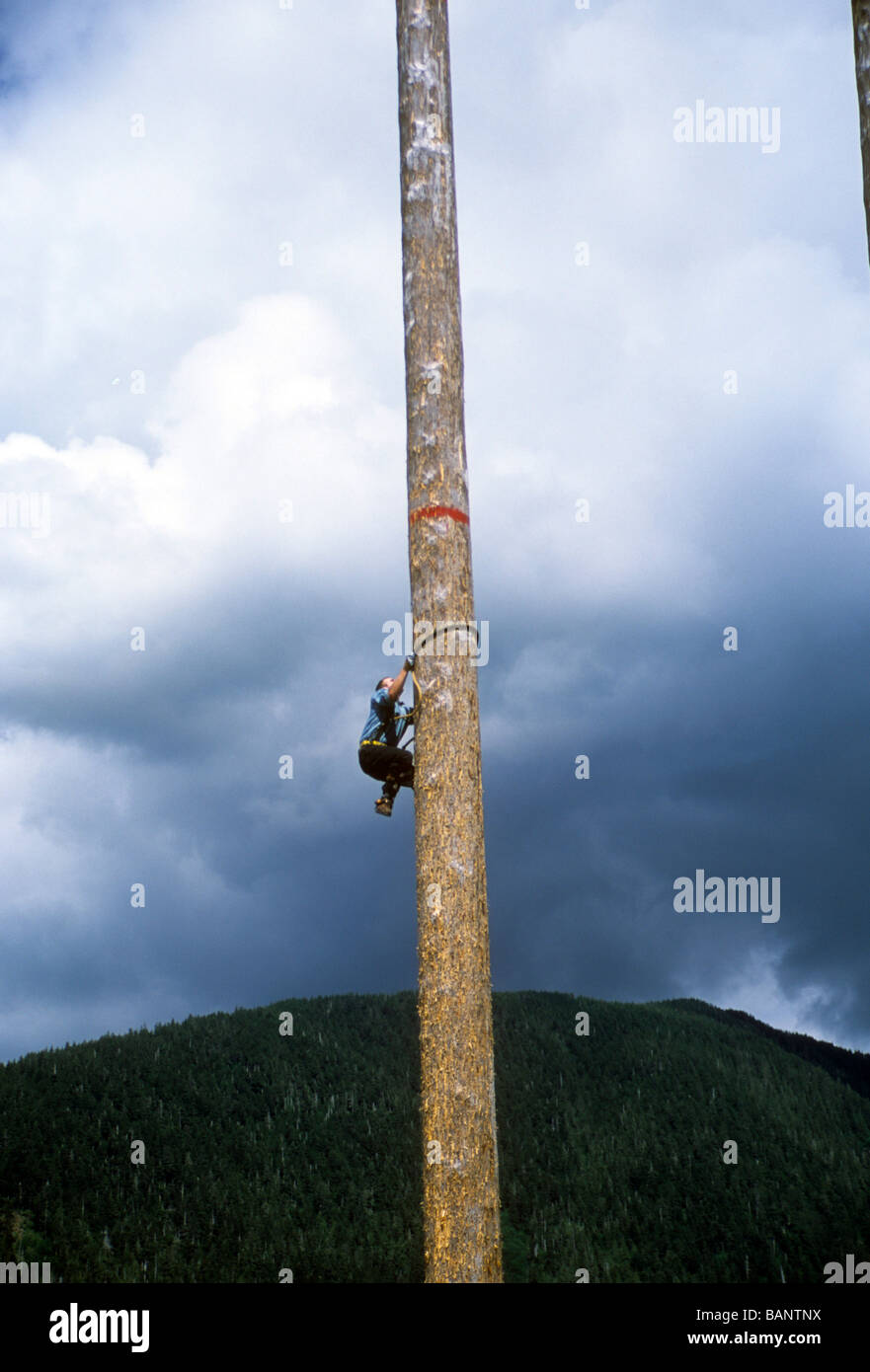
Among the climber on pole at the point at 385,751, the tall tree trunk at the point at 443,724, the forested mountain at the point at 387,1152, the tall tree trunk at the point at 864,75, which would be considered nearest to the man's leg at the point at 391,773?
the climber on pole at the point at 385,751

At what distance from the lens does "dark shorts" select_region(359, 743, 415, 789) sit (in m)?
10.5

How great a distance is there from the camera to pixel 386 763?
34.9ft

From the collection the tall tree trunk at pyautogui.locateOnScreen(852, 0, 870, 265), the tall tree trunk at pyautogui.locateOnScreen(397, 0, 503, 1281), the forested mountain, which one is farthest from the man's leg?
the forested mountain

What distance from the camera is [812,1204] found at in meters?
33.1

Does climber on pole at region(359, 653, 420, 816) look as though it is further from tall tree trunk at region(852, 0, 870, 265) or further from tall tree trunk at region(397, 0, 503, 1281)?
tall tree trunk at region(852, 0, 870, 265)

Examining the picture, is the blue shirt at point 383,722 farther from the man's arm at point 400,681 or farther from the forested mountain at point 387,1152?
the forested mountain at point 387,1152

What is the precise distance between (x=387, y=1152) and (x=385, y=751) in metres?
26.4

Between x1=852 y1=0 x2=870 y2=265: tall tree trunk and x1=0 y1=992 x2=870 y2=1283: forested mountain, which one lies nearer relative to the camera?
x1=852 y1=0 x2=870 y2=265: tall tree trunk

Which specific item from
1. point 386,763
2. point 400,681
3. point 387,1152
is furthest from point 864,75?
point 387,1152

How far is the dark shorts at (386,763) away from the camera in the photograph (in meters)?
10.5

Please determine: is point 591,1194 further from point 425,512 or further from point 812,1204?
point 425,512

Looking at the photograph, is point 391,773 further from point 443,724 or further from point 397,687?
point 443,724

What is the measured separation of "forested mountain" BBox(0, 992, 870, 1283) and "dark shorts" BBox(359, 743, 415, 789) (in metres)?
19.2
